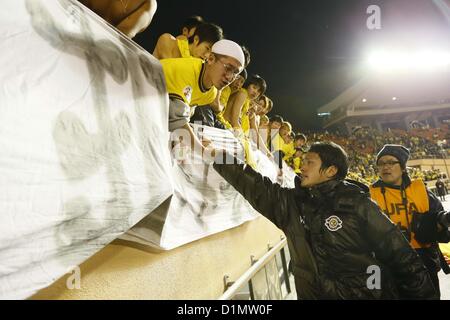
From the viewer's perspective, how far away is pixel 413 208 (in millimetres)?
2549

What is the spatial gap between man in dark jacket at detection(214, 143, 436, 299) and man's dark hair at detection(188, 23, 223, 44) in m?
1.43

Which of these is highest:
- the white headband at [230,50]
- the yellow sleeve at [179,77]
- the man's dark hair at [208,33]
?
the man's dark hair at [208,33]

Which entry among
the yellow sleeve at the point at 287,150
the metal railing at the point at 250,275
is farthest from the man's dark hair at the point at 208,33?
the yellow sleeve at the point at 287,150

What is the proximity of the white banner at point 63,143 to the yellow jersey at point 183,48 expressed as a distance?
4.02ft

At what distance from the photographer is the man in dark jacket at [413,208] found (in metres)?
2.39

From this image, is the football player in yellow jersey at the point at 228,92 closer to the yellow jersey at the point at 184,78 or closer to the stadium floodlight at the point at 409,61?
the yellow jersey at the point at 184,78

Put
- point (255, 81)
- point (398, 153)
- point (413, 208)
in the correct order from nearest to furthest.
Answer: point (413, 208)
point (398, 153)
point (255, 81)

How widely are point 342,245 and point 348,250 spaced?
0.15 feet

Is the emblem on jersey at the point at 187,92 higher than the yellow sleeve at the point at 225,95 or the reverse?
the reverse

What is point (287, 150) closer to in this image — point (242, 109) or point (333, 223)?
point (242, 109)

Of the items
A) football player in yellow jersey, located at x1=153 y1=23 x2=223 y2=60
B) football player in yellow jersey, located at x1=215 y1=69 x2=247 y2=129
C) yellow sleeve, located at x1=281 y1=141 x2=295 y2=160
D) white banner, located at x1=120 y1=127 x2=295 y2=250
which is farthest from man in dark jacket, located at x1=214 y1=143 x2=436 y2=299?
yellow sleeve, located at x1=281 y1=141 x2=295 y2=160

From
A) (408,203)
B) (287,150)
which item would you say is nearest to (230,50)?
(408,203)
